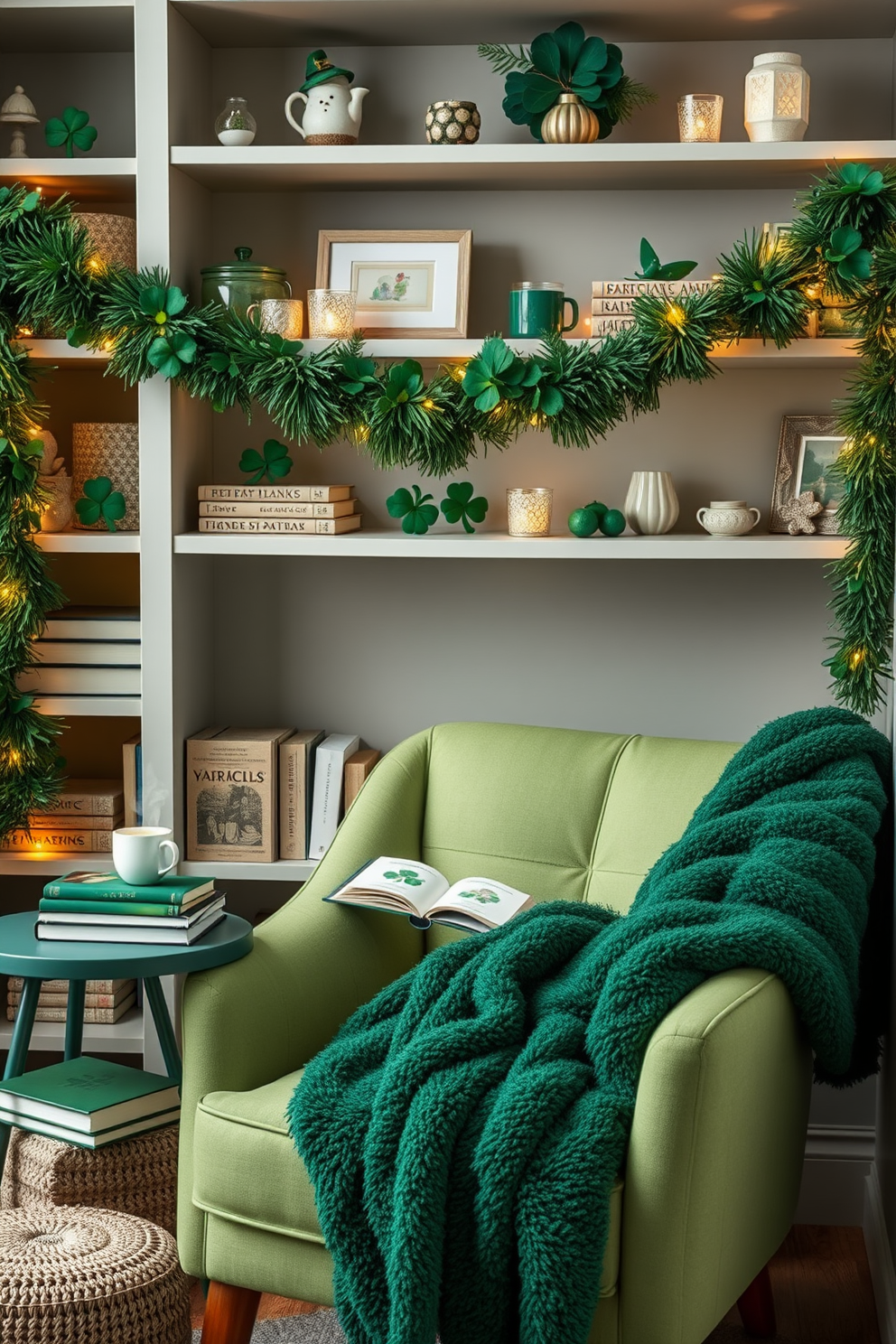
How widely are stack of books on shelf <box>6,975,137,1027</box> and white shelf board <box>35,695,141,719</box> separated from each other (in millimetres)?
488

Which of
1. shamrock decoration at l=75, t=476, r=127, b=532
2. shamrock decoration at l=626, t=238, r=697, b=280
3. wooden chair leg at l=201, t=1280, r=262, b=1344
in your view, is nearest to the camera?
wooden chair leg at l=201, t=1280, r=262, b=1344

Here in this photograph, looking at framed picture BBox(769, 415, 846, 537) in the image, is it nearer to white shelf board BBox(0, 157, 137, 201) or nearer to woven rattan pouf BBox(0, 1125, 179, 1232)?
white shelf board BBox(0, 157, 137, 201)

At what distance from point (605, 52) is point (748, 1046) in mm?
1675

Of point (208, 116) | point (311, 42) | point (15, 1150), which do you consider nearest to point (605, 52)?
point (311, 42)

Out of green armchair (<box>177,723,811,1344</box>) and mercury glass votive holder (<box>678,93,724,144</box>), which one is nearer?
green armchair (<box>177,723,811,1344</box>)

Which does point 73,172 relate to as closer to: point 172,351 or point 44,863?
point 172,351

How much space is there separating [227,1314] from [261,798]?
0.92m

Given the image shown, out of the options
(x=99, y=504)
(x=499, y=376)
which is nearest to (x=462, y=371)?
(x=499, y=376)

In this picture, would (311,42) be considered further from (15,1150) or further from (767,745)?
(15,1150)

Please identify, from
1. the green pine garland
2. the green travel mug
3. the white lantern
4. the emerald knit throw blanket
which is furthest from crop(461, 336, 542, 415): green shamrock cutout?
the emerald knit throw blanket

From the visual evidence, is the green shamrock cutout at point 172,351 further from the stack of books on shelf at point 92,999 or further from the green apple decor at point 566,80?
the stack of books on shelf at point 92,999

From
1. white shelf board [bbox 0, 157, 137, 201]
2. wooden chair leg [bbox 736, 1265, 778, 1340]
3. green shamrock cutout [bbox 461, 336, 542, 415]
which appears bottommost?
wooden chair leg [bbox 736, 1265, 778, 1340]

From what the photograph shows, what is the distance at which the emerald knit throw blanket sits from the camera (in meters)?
1.39

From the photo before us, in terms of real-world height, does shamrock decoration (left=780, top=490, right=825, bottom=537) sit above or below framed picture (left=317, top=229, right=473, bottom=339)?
below
